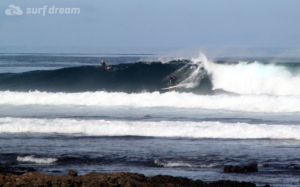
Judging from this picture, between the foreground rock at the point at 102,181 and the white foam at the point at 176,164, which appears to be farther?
the white foam at the point at 176,164

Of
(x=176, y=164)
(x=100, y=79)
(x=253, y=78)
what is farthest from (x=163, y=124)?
(x=100, y=79)

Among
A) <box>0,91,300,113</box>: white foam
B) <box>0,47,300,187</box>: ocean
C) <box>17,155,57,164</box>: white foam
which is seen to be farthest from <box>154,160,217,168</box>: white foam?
<box>0,91,300,113</box>: white foam

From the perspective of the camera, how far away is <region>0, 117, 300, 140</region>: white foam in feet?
38.8

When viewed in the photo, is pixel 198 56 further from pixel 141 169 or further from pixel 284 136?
pixel 141 169

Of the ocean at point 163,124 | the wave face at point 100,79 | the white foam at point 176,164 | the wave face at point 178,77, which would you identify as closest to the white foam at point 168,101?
the ocean at point 163,124

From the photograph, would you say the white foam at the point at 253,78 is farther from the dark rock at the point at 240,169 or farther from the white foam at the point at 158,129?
the dark rock at the point at 240,169

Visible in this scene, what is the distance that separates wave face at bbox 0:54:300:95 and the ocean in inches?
2.7

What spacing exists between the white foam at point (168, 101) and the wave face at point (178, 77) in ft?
9.35

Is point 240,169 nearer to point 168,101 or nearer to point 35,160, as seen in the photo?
point 35,160

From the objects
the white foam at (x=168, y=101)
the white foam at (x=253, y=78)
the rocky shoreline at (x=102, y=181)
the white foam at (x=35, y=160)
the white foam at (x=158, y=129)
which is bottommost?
the rocky shoreline at (x=102, y=181)

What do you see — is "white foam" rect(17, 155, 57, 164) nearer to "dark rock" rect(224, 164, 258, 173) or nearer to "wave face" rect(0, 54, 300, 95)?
"dark rock" rect(224, 164, 258, 173)

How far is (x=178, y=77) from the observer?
80.9 feet

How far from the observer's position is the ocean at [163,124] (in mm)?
8609

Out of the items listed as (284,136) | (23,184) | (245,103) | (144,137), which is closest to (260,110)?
(245,103)
